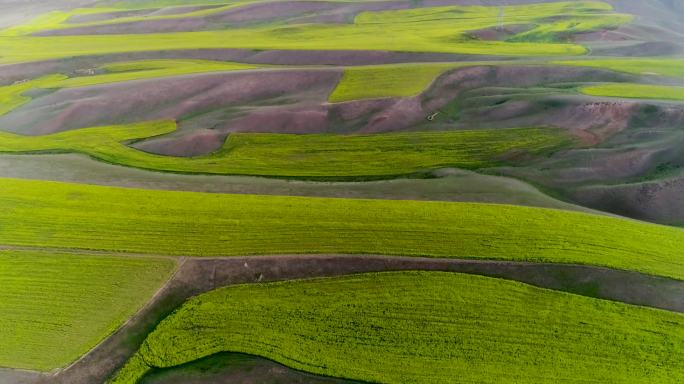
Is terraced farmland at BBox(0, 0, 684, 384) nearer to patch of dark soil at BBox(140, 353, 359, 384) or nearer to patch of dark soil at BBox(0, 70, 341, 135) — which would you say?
patch of dark soil at BBox(140, 353, 359, 384)

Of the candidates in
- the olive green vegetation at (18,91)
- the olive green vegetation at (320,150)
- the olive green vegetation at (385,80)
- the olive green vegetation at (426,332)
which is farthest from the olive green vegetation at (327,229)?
the olive green vegetation at (18,91)

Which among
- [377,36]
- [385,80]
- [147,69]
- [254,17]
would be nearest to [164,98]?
[147,69]

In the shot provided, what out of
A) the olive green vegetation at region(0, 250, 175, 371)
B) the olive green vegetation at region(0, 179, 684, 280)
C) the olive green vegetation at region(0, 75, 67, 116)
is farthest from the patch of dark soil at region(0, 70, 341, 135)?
the olive green vegetation at region(0, 250, 175, 371)

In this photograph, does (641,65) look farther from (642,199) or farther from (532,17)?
(532,17)

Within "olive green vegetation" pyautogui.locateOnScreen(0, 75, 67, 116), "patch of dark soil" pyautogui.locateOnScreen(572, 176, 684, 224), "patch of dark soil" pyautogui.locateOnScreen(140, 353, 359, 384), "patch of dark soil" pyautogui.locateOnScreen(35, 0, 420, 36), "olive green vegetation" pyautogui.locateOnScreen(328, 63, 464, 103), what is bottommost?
"patch of dark soil" pyautogui.locateOnScreen(140, 353, 359, 384)

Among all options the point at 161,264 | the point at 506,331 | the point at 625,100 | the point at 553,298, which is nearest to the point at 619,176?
the point at 625,100

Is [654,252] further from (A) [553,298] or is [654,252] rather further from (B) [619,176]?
(B) [619,176]
